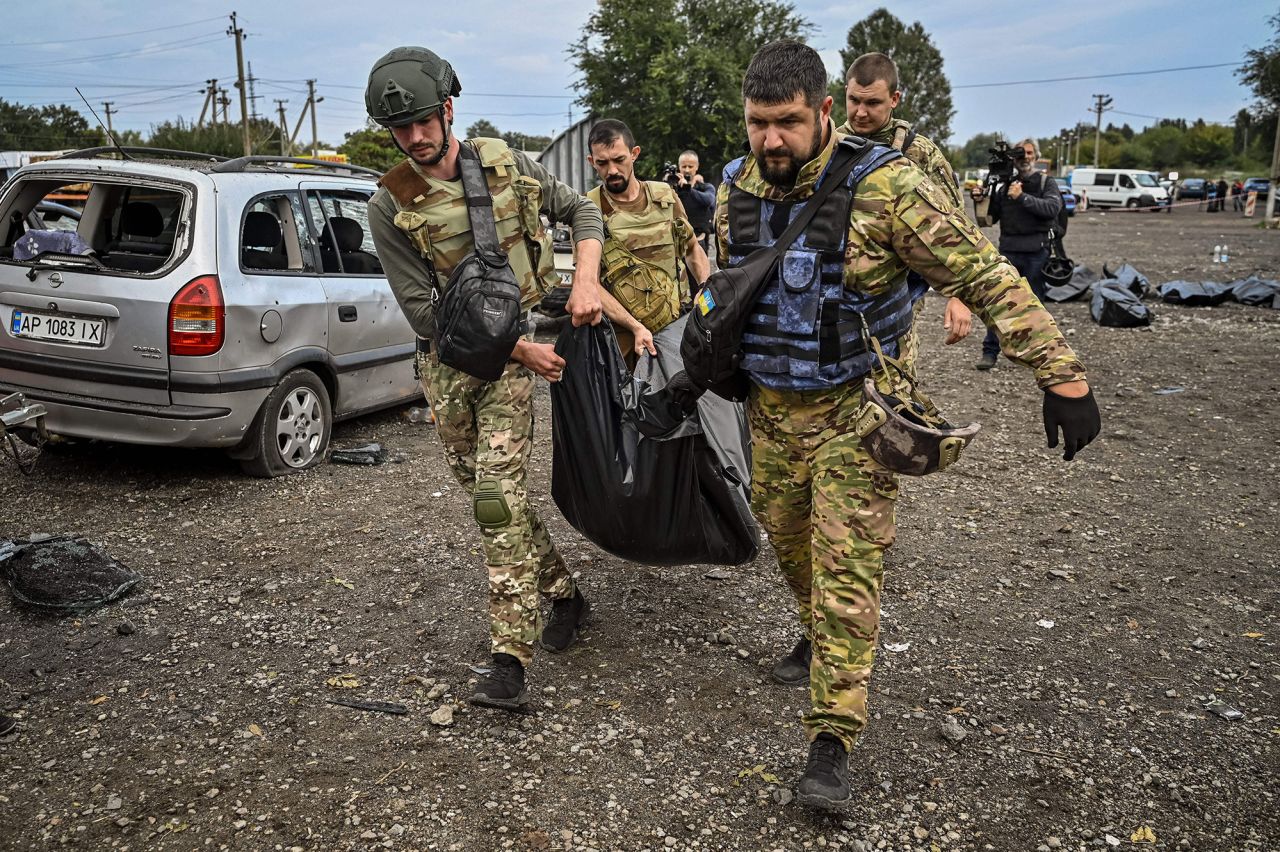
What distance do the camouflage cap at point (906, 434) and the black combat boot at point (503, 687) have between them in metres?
1.35

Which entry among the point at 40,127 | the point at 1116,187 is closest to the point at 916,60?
the point at 1116,187

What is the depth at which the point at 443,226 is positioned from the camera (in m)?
3.16

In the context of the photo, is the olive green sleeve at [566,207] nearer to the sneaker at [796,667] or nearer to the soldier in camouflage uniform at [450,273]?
the soldier in camouflage uniform at [450,273]

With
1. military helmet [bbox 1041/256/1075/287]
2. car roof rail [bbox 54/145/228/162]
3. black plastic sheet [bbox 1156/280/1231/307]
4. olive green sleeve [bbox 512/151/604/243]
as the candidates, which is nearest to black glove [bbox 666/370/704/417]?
olive green sleeve [bbox 512/151/604/243]

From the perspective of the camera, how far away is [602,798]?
8.91 feet

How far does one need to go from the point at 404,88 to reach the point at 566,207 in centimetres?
80

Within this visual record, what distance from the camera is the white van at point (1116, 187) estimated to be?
146ft

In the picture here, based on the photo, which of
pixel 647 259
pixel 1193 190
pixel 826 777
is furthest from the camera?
pixel 1193 190

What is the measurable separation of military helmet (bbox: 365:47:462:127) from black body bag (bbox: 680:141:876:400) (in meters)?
1.05

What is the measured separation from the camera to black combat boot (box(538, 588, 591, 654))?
359cm

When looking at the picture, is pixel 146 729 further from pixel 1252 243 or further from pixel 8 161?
pixel 1252 243

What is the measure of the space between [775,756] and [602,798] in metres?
0.54

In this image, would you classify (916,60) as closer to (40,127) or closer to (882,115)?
(40,127)

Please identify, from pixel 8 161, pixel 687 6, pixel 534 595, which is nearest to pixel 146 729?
pixel 534 595
